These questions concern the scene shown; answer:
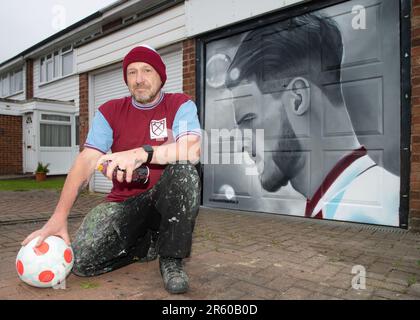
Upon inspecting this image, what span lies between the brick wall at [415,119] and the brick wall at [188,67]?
11.8 feet

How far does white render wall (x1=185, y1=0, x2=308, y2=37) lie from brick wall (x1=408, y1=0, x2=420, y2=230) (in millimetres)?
1582

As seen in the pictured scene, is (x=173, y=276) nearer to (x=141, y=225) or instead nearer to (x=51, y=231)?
(x=141, y=225)

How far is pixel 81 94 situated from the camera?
928 cm

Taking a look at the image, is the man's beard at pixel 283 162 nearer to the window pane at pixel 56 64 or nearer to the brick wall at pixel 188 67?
the brick wall at pixel 188 67

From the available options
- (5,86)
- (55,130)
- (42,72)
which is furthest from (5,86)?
(55,130)

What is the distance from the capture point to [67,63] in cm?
1576

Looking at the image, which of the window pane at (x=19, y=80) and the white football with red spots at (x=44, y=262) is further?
the window pane at (x=19, y=80)

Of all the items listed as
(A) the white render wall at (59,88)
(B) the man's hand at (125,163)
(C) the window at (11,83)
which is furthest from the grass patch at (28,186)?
(C) the window at (11,83)

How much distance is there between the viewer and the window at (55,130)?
15555 millimetres

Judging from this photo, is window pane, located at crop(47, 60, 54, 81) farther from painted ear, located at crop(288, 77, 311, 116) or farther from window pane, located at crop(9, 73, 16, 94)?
painted ear, located at crop(288, 77, 311, 116)

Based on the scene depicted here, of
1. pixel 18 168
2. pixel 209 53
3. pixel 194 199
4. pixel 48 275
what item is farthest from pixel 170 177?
pixel 18 168

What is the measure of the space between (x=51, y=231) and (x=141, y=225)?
62 centimetres

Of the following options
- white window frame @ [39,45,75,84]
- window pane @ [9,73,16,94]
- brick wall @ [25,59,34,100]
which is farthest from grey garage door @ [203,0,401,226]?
window pane @ [9,73,16,94]
